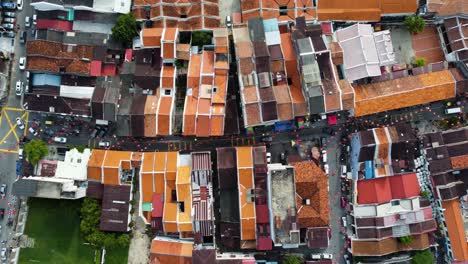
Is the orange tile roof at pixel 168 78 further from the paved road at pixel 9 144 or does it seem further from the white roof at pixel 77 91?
the paved road at pixel 9 144

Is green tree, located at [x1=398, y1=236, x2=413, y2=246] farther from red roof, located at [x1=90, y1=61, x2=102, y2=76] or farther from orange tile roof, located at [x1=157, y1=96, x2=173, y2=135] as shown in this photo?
red roof, located at [x1=90, y1=61, x2=102, y2=76]

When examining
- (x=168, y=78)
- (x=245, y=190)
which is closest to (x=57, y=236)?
(x=168, y=78)

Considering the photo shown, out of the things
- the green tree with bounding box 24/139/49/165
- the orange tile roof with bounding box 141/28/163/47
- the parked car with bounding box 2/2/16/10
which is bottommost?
the green tree with bounding box 24/139/49/165

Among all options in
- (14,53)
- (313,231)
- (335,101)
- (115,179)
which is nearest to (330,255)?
(313,231)

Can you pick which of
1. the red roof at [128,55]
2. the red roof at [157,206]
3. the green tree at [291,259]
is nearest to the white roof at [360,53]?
the green tree at [291,259]

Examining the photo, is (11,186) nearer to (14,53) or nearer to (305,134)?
(14,53)

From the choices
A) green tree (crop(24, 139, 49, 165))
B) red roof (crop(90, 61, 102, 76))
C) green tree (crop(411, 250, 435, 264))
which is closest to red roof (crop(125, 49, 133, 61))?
red roof (crop(90, 61, 102, 76))
